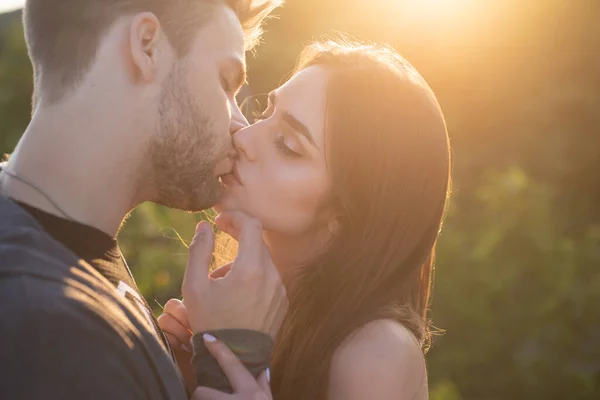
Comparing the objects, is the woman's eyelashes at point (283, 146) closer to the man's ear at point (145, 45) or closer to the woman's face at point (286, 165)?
the woman's face at point (286, 165)

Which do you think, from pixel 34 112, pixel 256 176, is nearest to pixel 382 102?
pixel 256 176

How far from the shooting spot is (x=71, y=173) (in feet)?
8.45

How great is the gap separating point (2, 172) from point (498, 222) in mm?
5006

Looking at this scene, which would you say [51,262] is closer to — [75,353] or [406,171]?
[75,353]

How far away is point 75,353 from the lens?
81.3 inches

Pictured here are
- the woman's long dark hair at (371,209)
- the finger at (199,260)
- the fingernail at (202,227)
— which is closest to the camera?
the finger at (199,260)

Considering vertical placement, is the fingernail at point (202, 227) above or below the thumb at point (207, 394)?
above

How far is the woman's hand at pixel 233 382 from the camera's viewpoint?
2.64 metres

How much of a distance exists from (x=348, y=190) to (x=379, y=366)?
2.38ft

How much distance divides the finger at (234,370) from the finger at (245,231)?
39 cm

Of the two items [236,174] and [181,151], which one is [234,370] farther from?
[236,174]

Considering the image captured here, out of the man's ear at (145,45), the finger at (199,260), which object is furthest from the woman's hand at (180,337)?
the man's ear at (145,45)

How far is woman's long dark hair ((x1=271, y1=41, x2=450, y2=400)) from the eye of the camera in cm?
319

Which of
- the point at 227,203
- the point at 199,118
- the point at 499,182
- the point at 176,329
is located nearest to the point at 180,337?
the point at 176,329
